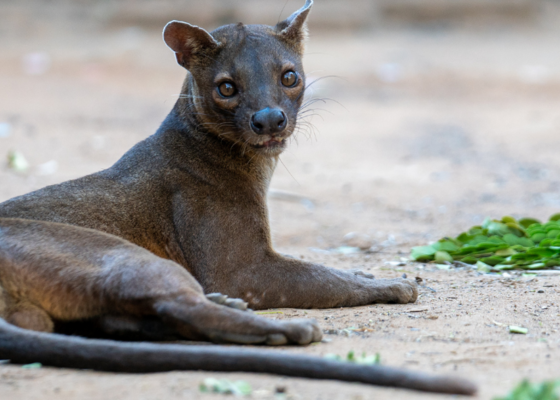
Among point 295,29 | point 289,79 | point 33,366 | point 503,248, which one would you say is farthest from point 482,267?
point 33,366

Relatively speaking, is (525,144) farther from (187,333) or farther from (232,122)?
(187,333)

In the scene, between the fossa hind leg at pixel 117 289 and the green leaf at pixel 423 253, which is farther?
the green leaf at pixel 423 253

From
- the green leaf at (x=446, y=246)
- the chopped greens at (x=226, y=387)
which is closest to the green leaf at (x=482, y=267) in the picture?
the green leaf at (x=446, y=246)

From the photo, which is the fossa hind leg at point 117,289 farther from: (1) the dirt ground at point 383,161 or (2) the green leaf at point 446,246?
(2) the green leaf at point 446,246

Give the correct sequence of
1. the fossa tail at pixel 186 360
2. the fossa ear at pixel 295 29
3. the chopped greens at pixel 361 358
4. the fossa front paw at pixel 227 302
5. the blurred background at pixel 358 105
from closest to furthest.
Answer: the fossa tail at pixel 186 360 → the chopped greens at pixel 361 358 → the fossa front paw at pixel 227 302 → the fossa ear at pixel 295 29 → the blurred background at pixel 358 105

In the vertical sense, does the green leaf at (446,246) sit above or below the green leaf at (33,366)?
above

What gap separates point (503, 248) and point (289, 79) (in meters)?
2.01

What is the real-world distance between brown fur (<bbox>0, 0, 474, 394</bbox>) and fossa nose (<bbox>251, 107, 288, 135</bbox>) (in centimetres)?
5

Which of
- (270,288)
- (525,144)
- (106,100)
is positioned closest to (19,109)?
(106,100)

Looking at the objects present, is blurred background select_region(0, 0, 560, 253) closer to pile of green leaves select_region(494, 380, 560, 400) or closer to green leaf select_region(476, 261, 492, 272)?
green leaf select_region(476, 261, 492, 272)

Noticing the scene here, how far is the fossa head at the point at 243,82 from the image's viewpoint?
4.03 meters

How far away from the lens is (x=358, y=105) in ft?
46.6

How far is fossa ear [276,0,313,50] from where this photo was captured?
4492 millimetres

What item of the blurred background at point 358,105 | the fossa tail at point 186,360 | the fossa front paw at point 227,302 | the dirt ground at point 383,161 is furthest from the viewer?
the blurred background at point 358,105
